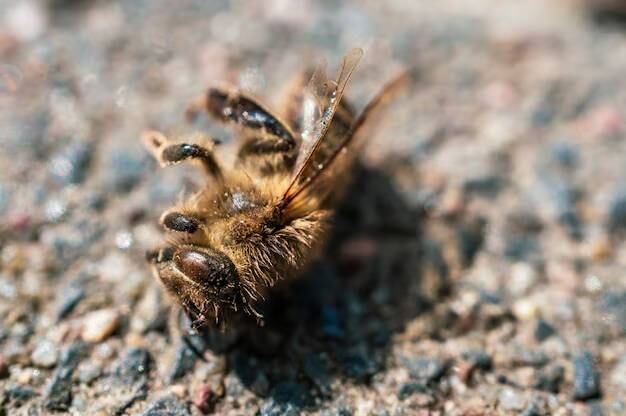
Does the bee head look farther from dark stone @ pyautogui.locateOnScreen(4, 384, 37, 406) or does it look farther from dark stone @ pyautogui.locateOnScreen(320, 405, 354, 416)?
dark stone @ pyautogui.locateOnScreen(4, 384, 37, 406)

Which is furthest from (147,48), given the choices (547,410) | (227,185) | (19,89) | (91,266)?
(547,410)

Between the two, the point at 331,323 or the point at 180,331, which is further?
the point at 331,323

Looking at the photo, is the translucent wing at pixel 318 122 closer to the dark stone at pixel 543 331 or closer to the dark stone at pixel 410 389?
the dark stone at pixel 410 389

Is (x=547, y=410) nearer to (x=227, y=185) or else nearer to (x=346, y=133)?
(x=346, y=133)

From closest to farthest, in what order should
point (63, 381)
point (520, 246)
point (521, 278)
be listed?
point (63, 381) < point (521, 278) < point (520, 246)

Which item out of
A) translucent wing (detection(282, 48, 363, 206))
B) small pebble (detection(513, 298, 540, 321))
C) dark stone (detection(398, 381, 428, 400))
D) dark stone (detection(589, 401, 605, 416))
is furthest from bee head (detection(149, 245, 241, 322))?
dark stone (detection(589, 401, 605, 416))

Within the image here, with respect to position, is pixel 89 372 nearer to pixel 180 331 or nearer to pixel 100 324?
pixel 100 324

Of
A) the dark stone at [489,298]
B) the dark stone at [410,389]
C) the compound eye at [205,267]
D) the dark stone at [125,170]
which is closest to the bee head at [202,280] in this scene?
the compound eye at [205,267]

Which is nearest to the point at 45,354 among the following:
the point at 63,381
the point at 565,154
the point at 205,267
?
the point at 63,381
